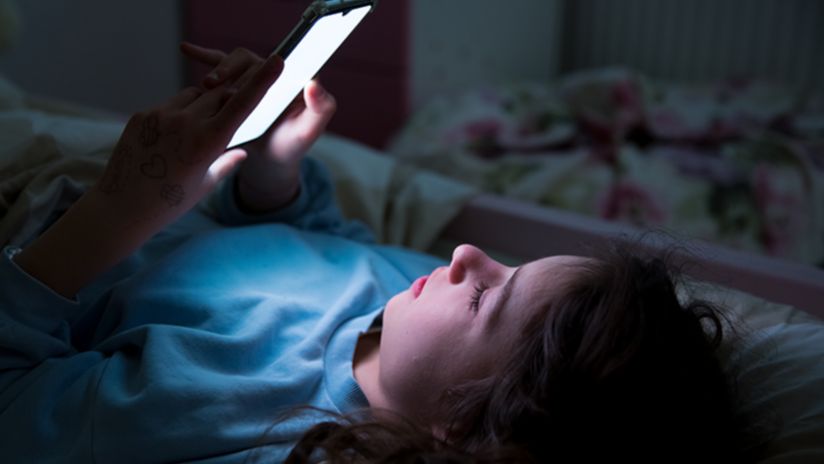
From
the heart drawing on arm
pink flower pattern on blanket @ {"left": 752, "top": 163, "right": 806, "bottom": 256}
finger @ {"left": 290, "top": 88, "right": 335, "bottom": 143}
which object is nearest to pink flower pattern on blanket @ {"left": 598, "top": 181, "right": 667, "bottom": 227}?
pink flower pattern on blanket @ {"left": 752, "top": 163, "right": 806, "bottom": 256}

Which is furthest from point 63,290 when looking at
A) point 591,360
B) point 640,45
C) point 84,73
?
point 640,45

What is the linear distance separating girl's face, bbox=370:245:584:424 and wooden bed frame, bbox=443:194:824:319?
0.12 meters

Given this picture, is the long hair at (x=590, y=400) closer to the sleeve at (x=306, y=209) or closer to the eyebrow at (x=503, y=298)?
the eyebrow at (x=503, y=298)

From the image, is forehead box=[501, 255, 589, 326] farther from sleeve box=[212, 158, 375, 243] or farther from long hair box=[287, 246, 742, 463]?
sleeve box=[212, 158, 375, 243]

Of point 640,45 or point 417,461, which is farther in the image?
point 640,45

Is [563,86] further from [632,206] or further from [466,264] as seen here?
[466,264]

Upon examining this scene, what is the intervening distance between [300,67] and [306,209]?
279 millimetres

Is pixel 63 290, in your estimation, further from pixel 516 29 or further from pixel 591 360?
pixel 516 29

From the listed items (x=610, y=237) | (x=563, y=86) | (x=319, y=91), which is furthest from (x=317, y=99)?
(x=563, y=86)

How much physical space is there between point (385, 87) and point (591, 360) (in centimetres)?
139

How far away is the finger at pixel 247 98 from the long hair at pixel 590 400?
261 millimetres

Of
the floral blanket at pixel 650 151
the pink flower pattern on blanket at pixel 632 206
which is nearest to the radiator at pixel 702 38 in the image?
the floral blanket at pixel 650 151

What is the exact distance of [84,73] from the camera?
2119 mm

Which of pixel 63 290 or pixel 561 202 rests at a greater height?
pixel 63 290
